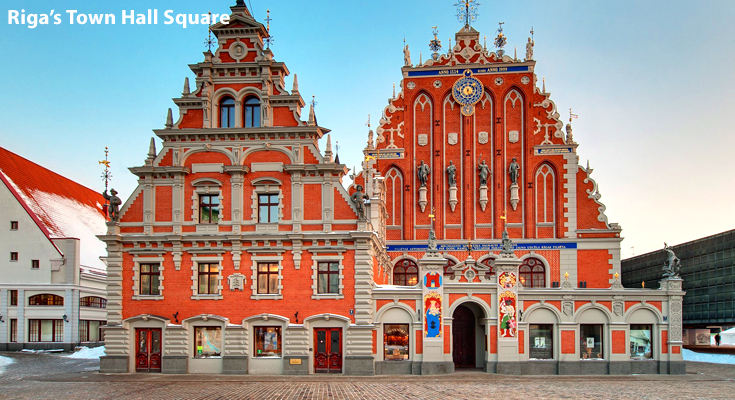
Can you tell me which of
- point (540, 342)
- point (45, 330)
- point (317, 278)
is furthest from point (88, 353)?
point (540, 342)

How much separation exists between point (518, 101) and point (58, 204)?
132 feet

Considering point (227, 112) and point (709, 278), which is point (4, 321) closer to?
point (227, 112)

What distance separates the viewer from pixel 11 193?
53.1 m

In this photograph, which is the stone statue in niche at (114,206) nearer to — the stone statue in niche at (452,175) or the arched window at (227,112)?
the arched window at (227,112)

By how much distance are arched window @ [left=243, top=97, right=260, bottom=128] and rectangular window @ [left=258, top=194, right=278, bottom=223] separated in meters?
3.87

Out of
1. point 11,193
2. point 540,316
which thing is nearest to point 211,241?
point 540,316

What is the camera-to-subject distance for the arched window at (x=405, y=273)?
44.3 metres

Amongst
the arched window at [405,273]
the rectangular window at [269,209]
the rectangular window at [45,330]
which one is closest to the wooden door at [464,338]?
the arched window at [405,273]

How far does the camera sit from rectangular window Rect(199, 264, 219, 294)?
109ft

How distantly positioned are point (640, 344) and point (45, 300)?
4136 centimetres

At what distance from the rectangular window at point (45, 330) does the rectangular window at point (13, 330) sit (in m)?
0.87

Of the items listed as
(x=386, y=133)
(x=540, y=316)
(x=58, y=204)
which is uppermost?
(x=386, y=133)

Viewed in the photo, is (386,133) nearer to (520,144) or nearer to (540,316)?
(520,144)

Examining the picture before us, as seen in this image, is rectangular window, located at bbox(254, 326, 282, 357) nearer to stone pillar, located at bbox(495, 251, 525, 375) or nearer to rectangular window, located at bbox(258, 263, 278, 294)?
rectangular window, located at bbox(258, 263, 278, 294)
